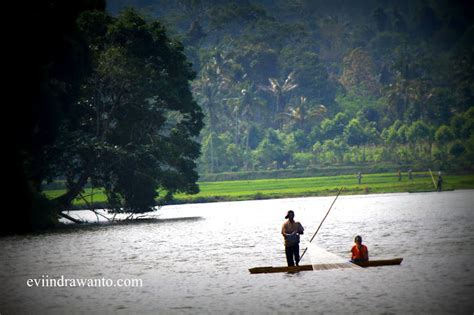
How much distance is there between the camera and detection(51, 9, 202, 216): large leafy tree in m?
78.6

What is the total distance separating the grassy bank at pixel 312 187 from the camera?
131000mm

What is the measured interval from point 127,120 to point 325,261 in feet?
146

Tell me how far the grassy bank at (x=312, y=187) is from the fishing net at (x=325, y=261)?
3379 inches

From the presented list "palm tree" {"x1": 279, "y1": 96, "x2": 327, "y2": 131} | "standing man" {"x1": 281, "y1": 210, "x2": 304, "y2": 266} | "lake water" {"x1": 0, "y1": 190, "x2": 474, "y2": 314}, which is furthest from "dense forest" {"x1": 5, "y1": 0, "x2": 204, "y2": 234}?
"palm tree" {"x1": 279, "y1": 96, "x2": 327, "y2": 131}

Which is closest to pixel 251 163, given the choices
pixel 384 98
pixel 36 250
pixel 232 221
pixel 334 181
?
pixel 334 181

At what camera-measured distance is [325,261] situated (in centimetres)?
4062

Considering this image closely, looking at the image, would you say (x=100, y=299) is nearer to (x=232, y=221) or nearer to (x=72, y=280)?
(x=72, y=280)

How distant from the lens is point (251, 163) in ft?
544

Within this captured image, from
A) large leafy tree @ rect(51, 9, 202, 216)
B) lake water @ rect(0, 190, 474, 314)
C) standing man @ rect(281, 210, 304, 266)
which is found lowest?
lake water @ rect(0, 190, 474, 314)

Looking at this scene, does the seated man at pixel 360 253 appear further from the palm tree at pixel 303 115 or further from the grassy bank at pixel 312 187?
the palm tree at pixel 303 115

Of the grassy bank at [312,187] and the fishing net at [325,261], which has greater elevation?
the grassy bank at [312,187]

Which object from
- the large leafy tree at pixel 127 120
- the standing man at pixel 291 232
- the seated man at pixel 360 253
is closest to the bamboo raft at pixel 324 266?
the seated man at pixel 360 253

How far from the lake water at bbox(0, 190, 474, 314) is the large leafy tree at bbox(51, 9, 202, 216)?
17.1ft

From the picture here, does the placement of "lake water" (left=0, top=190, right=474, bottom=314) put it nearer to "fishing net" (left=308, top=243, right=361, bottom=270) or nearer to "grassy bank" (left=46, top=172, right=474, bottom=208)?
"fishing net" (left=308, top=243, right=361, bottom=270)
